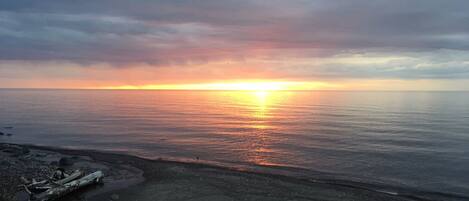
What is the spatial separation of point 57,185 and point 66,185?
0.55 m

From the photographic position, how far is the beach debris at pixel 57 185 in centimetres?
2067

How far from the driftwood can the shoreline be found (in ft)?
2.01

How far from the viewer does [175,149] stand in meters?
41.7

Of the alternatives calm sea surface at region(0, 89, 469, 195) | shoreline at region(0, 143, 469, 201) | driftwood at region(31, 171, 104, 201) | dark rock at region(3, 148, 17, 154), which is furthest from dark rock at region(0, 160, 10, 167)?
calm sea surface at region(0, 89, 469, 195)

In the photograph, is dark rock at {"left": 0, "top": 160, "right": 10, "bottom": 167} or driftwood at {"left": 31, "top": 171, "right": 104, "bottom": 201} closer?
driftwood at {"left": 31, "top": 171, "right": 104, "bottom": 201}

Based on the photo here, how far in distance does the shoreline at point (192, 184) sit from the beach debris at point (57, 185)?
673 millimetres

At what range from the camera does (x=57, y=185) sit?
21.8 meters

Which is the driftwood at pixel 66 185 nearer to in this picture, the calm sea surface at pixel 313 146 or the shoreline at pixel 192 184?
the shoreline at pixel 192 184

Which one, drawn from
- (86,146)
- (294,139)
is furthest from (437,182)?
(86,146)

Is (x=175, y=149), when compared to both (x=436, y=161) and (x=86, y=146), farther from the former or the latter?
(x=436, y=161)

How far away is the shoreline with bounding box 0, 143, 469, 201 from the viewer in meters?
23.0

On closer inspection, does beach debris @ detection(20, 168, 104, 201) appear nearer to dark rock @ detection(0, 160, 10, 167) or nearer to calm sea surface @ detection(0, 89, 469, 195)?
dark rock @ detection(0, 160, 10, 167)

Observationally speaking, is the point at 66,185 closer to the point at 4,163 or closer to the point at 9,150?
the point at 4,163

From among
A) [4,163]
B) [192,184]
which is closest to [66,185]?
[192,184]
